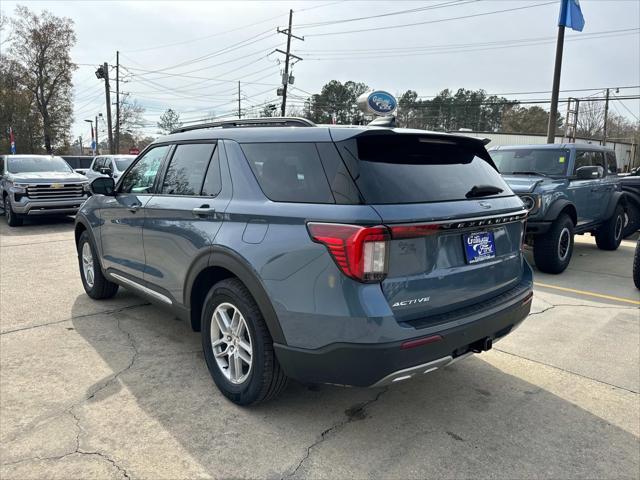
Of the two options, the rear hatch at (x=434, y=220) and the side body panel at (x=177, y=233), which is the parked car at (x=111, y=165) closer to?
the side body panel at (x=177, y=233)

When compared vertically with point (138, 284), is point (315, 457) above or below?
below

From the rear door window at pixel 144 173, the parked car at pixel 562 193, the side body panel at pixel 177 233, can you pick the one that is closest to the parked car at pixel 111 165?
the rear door window at pixel 144 173

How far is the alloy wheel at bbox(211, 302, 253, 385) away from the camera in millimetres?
2930

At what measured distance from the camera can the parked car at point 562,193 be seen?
22.4 feet

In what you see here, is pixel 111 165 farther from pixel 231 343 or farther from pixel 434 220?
pixel 434 220

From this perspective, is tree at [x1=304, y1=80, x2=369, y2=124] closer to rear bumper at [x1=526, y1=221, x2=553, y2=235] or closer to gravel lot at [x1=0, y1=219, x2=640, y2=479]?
rear bumper at [x1=526, y1=221, x2=553, y2=235]

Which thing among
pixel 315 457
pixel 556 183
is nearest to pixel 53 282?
pixel 315 457

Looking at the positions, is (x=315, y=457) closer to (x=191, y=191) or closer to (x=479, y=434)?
(x=479, y=434)

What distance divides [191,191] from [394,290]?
72.8 inches

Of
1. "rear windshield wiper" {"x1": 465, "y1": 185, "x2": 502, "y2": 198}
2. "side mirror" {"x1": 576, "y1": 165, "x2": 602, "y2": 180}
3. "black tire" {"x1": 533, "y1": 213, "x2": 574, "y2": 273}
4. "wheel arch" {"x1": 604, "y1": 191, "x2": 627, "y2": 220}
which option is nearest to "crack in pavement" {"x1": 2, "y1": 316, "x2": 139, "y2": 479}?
"rear windshield wiper" {"x1": 465, "y1": 185, "x2": 502, "y2": 198}

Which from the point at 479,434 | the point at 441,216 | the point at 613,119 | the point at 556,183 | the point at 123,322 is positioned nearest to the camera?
the point at 441,216

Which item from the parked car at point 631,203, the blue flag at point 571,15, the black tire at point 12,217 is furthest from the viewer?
the blue flag at point 571,15

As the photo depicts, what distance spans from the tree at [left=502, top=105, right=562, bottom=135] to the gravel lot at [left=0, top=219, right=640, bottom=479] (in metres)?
65.3

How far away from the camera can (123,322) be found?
4.57m
